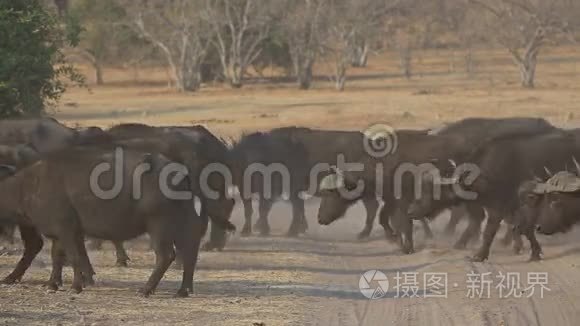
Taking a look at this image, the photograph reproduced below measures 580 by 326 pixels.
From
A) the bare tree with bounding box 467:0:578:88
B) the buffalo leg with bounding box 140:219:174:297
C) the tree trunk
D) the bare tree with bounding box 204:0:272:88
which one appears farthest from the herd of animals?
the bare tree with bounding box 204:0:272:88

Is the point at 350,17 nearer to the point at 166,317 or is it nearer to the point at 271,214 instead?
the point at 271,214

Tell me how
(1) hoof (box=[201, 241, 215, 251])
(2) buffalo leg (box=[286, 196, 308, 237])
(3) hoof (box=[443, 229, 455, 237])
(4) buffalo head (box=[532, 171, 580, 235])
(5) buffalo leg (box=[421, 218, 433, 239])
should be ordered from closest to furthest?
(4) buffalo head (box=[532, 171, 580, 235]) < (1) hoof (box=[201, 241, 215, 251]) < (5) buffalo leg (box=[421, 218, 433, 239]) < (3) hoof (box=[443, 229, 455, 237]) < (2) buffalo leg (box=[286, 196, 308, 237])

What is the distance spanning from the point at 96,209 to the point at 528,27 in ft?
156

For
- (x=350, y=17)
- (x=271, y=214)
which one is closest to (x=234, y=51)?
(x=350, y=17)

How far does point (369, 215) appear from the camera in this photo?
15.1m

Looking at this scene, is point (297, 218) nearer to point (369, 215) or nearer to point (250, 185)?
point (250, 185)

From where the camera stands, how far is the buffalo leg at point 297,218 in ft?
50.8

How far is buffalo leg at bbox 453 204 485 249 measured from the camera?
14.1 meters

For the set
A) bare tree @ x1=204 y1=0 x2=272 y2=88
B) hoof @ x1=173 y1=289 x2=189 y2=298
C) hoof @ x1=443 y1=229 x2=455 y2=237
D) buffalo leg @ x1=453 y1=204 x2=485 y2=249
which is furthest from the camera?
bare tree @ x1=204 y1=0 x2=272 y2=88

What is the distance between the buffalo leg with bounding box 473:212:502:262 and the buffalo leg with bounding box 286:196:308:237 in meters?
2.92

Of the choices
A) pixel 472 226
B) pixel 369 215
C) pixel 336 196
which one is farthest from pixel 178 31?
pixel 472 226

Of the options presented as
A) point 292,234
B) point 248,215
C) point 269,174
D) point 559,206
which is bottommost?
point 292,234

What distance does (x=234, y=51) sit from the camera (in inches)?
2138

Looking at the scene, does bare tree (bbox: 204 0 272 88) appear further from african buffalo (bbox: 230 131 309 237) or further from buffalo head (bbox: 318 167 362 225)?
buffalo head (bbox: 318 167 362 225)
